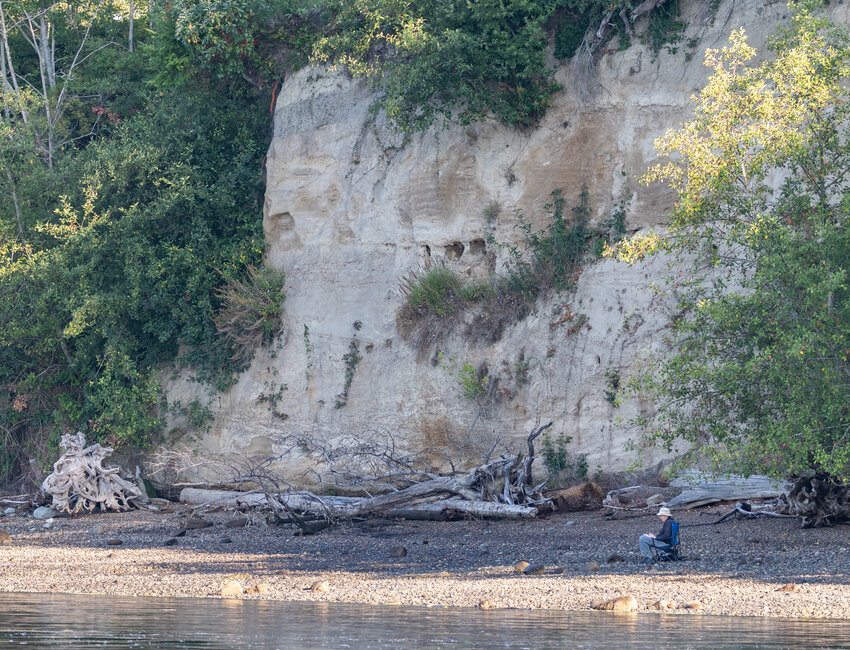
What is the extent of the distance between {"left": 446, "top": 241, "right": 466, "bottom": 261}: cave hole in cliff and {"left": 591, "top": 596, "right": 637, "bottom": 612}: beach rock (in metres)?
10.8

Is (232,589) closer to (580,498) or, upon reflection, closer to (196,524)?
(196,524)

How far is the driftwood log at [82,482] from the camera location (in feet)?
63.3

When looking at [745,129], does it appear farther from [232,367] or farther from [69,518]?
[69,518]

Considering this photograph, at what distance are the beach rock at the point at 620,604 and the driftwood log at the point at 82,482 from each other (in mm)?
12258

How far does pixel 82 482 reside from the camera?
19.4 meters

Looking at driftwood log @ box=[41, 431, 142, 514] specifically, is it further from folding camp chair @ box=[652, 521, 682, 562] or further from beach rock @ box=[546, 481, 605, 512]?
folding camp chair @ box=[652, 521, 682, 562]

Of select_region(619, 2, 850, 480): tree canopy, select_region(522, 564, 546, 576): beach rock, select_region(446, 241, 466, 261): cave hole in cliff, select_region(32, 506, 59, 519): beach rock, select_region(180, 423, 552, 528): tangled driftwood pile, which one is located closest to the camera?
select_region(619, 2, 850, 480): tree canopy

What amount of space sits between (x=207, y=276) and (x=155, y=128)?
3.89 m

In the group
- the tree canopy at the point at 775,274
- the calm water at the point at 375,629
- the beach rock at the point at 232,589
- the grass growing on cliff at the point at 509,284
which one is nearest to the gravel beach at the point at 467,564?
the beach rock at the point at 232,589

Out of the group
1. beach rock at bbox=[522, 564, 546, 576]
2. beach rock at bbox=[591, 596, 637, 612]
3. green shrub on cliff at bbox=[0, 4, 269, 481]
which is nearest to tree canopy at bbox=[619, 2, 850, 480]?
beach rock at bbox=[522, 564, 546, 576]

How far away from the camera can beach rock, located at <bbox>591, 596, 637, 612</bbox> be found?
9984mm

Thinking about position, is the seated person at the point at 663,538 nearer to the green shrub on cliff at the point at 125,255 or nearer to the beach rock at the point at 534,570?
the beach rock at the point at 534,570

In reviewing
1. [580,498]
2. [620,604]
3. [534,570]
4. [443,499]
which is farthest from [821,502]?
[443,499]

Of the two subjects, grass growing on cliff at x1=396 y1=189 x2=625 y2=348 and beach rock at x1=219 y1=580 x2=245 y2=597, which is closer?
beach rock at x1=219 y1=580 x2=245 y2=597
